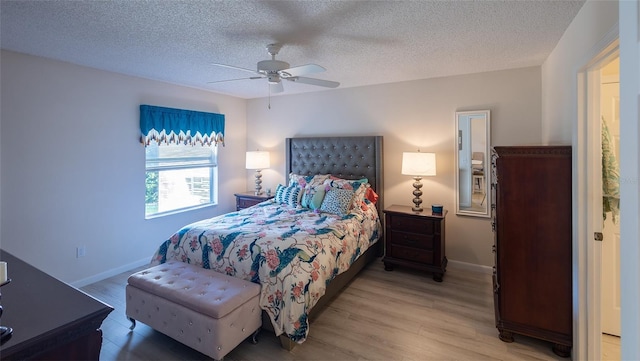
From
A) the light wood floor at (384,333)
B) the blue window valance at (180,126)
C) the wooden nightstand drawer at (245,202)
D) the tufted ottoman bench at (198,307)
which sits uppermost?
the blue window valance at (180,126)

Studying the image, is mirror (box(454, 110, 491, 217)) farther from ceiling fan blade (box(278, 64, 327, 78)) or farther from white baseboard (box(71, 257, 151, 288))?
white baseboard (box(71, 257, 151, 288))

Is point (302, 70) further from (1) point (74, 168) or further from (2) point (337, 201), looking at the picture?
(1) point (74, 168)

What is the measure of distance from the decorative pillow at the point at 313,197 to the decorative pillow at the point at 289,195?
11 centimetres

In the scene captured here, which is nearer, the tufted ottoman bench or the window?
the tufted ottoman bench

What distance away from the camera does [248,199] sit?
15.7 ft

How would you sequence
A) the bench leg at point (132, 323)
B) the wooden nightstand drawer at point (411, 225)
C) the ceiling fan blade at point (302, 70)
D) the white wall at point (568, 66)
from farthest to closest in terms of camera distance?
the wooden nightstand drawer at point (411, 225)
the bench leg at point (132, 323)
the ceiling fan blade at point (302, 70)
the white wall at point (568, 66)

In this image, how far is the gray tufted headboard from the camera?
4.05 metres

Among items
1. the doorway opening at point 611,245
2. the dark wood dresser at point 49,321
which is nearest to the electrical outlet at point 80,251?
the dark wood dresser at point 49,321

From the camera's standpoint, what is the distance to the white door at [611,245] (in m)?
2.32

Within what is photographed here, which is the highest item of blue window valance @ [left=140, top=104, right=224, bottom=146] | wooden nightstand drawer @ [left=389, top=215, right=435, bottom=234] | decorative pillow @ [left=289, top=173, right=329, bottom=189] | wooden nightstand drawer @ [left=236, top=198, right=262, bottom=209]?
blue window valance @ [left=140, top=104, right=224, bottom=146]

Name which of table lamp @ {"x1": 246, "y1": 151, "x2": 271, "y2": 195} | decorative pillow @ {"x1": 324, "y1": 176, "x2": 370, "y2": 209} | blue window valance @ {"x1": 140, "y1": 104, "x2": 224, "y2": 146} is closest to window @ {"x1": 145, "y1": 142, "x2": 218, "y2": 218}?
blue window valance @ {"x1": 140, "y1": 104, "x2": 224, "y2": 146}

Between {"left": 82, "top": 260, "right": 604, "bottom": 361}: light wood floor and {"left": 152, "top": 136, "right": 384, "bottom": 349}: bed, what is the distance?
16 cm

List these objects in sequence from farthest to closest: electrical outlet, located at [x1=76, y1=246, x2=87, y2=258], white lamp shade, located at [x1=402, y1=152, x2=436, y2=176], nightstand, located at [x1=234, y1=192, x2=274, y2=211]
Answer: nightstand, located at [x1=234, y1=192, x2=274, y2=211]
white lamp shade, located at [x1=402, y1=152, x2=436, y2=176]
electrical outlet, located at [x1=76, y1=246, x2=87, y2=258]

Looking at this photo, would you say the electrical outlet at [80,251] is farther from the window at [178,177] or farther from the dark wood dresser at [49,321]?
the dark wood dresser at [49,321]
